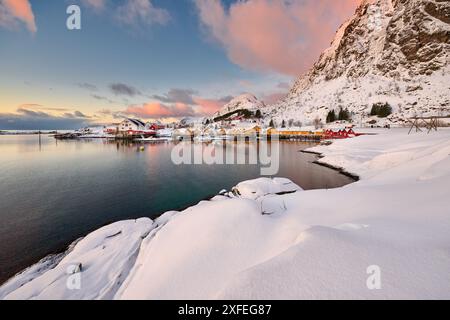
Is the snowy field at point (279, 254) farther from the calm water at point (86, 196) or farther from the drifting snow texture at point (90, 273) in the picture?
the calm water at point (86, 196)

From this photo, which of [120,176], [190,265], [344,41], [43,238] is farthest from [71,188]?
[344,41]

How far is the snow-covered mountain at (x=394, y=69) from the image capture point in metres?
81.4

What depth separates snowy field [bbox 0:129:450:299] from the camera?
9.23ft

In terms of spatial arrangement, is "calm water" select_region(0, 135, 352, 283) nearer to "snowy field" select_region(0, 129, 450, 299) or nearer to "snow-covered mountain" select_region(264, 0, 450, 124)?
"snowy field" select_region(0, 129, 450, 299)

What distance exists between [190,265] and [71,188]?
17.8 meters

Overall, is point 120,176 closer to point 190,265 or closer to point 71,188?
point 71,188

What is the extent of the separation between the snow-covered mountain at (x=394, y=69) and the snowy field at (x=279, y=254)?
79.9 meters

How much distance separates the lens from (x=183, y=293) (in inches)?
136

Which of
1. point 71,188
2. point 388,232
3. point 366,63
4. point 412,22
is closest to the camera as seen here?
point 388,232

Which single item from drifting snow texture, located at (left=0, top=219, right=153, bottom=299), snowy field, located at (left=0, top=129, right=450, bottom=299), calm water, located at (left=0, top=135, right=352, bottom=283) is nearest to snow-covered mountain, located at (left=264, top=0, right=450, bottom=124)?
calm water, located at (left=0, top=135, right=352, bottom=283)

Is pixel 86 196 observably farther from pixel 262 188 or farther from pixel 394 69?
pixel 394 69

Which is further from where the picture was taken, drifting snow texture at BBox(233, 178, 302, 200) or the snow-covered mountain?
the snow-covered mountain

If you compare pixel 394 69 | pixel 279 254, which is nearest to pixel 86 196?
pixel 279 254

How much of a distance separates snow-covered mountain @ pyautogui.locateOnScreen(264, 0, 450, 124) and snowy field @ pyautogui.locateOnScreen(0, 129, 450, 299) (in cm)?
7986
